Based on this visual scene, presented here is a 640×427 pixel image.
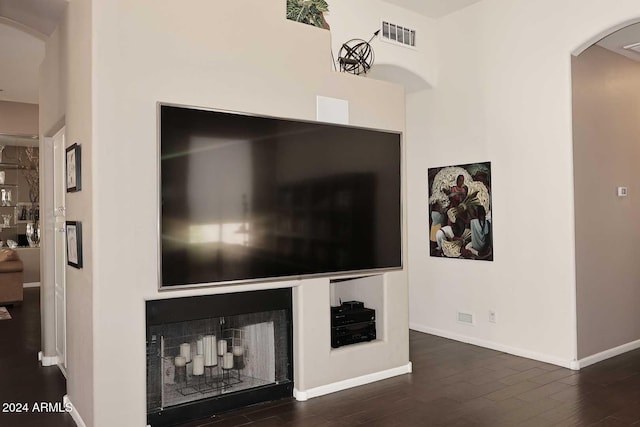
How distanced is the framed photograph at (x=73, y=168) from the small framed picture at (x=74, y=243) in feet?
0.79

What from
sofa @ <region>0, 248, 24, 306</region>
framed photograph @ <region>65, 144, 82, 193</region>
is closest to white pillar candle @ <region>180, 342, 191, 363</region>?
framed photograph @ <region>65, 144, 82, 193</region>

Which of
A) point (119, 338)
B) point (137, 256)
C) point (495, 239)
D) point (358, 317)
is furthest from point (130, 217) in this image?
point (495, 239)

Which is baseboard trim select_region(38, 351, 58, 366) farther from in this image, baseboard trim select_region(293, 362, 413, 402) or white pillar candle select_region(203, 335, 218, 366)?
baseboard trim select_region(293, 362, 413, 402)

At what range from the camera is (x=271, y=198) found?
3727 millimetres

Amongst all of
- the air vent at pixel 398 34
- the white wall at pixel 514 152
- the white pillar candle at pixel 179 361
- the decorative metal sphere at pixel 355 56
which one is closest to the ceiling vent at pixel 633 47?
the white wall at pixel 514 152

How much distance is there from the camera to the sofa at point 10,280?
25.5 feet

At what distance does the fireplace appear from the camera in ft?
11.0

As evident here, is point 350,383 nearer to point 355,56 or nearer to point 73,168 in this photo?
point 73,168

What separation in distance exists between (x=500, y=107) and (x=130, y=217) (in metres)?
3.71

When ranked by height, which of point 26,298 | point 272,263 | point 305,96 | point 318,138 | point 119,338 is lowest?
point 26,298

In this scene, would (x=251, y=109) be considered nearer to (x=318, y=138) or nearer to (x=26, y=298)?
(x=318, y=138)

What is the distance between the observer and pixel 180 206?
3.31 metres

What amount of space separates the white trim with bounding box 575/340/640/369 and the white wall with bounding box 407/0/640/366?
17 centimetres

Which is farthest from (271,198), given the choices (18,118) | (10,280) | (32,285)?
(32,285)
